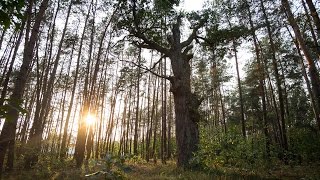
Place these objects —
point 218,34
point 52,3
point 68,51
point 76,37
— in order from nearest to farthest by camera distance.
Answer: point 218,34 → point 52,3 → point 76,37 → point 68,51

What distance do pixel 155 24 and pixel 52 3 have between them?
30.4ft

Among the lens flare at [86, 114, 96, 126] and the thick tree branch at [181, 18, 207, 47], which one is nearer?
the thick tree branch at [181, 18, 207, 47]

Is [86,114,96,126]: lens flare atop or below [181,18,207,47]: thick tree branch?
below

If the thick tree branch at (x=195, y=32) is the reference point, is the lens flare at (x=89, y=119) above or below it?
below

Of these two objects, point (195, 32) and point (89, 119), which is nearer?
point (195, 32)

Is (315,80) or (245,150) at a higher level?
(315,80)

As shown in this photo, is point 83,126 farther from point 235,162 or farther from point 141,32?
point 235,162

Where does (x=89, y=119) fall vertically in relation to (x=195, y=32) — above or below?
below

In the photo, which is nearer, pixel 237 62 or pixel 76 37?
pixel 76 37

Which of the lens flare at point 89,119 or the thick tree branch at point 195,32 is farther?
the lens flare at point 89,119

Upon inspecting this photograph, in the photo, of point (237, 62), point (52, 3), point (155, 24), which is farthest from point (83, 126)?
point (237, 62)

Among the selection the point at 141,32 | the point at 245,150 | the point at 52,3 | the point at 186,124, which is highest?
the point at 52,3

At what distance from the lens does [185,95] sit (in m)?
10.1

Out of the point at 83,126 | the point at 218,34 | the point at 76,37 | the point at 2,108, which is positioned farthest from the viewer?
the point at 76,37
